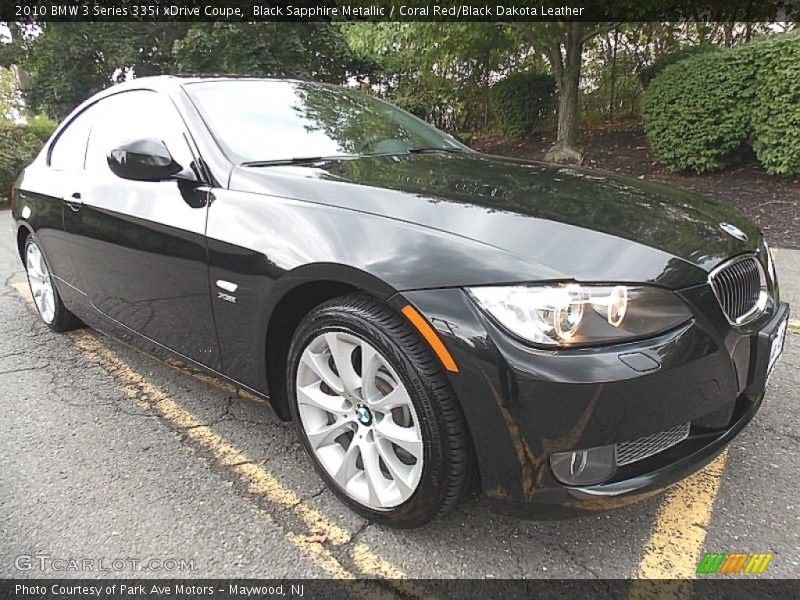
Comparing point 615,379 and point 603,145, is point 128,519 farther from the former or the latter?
point 603,145

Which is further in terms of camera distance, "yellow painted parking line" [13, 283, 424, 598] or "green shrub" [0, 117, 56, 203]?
"green shrub" [0, 117, 56, 203]

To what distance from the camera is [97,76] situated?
590 inches

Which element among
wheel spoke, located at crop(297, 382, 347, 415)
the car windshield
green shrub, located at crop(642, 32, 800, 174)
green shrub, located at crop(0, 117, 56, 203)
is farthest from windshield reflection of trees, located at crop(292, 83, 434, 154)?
green shrub, located at crop(0, 117, 56, 203)

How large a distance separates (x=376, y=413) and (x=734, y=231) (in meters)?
1.42

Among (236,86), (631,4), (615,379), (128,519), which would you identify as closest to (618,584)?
(615,379)

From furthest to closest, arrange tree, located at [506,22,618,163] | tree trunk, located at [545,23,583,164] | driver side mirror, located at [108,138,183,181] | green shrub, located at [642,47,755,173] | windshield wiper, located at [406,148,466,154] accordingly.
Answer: tree trunk, located at [545,23,583,164] → tree, located at [506,22,618,163] → green shrub, located at [642,47,755,173] → windshield wiper, located at [406,148,466,154] → driver side mirror, located at [108,138,183,181]

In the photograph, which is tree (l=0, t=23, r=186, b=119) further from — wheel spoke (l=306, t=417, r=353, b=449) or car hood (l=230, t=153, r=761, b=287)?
wheel spoke (l=306, t=417, r=353, b=449)

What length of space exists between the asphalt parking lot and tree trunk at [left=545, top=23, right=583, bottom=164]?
6.90 meters

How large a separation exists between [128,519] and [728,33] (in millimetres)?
11875

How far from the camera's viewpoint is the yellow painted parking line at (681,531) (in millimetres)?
1784

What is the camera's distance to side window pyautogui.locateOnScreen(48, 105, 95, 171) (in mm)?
3297

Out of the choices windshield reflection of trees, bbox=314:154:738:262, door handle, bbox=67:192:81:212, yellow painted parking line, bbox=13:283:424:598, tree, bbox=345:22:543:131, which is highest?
tree, bbox=345:22:543:131

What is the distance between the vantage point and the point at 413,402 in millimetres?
1719

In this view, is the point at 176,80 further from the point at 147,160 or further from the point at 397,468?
the point at 397,468
